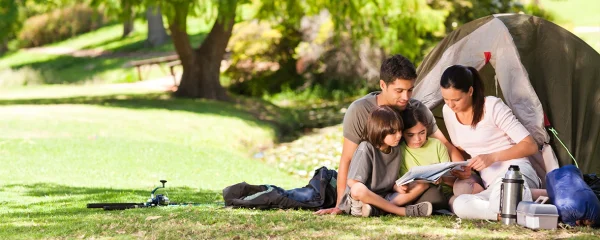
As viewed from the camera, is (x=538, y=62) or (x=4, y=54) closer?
(x=538, y=62)

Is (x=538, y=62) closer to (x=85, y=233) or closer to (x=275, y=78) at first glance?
(x=85, y=233)

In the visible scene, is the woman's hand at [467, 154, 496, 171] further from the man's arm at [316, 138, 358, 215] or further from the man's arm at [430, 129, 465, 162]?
the man's arm at [316, 138, 358, 215]

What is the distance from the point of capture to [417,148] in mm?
7086

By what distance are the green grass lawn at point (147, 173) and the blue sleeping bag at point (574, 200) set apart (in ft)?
0.47

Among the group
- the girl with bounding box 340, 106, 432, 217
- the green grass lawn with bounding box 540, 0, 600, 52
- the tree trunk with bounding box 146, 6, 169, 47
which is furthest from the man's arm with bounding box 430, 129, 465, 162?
the tree trunk with bounding box 146, 6, 169, 47

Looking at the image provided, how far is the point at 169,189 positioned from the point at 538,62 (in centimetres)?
421

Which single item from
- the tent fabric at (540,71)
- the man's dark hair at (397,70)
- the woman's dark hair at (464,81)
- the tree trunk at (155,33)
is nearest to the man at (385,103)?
the man's dark hair at (397,70)

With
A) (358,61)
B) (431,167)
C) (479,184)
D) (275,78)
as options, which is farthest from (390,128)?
(275,78)

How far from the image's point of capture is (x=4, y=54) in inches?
1730

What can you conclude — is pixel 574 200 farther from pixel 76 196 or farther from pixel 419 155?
pixel 76 196

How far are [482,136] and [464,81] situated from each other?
1.72ft

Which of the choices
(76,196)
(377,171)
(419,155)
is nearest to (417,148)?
(419,155)

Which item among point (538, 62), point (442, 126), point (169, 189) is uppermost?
point (538, 62)

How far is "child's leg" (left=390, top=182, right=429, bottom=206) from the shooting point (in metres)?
6.84
